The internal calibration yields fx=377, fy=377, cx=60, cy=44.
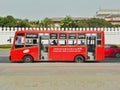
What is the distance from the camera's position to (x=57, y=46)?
23.5m

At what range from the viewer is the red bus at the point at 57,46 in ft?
76.5

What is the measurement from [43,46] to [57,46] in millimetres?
883

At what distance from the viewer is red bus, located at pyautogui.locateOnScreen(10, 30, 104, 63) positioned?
2333 centimetres

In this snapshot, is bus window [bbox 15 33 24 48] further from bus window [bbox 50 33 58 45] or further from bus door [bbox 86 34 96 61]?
bus door [bbox 86 34 96 61]

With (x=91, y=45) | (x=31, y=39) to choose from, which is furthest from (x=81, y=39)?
(x=31, y=39)

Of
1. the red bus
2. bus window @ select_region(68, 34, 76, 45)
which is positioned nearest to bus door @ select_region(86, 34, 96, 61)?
the red bus

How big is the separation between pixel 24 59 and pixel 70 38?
125 inches

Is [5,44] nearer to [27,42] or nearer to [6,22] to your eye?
[27,42]

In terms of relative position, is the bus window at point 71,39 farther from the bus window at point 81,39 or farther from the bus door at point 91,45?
the bus door at point 91,45

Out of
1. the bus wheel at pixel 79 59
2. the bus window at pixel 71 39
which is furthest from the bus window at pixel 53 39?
the bus wheel at pixel 79 59

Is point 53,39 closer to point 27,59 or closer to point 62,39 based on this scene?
point 62,39

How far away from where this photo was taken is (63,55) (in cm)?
2364
